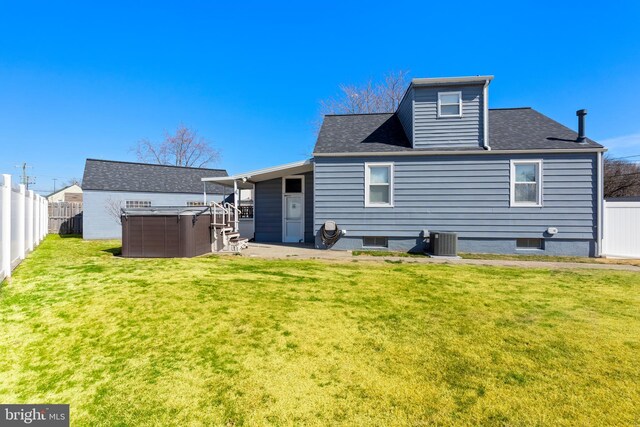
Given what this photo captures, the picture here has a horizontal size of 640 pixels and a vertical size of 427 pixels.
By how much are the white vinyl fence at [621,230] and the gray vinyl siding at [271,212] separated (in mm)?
10476

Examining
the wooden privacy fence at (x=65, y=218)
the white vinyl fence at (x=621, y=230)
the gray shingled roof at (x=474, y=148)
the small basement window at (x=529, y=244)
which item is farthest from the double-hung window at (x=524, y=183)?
the wooden privacy fence at (x=65, y=218)

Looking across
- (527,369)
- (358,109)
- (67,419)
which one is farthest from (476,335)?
(358,109)

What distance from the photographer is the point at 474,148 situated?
999cm

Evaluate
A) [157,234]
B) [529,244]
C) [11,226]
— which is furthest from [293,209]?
[529,244]

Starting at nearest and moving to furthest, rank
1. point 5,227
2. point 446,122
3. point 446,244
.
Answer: point 5,227 < point 446,244 < point 446,122

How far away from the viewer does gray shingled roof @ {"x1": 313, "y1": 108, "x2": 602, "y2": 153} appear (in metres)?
9.91

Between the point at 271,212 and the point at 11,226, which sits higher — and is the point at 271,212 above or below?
above

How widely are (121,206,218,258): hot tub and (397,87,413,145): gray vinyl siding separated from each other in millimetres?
8355

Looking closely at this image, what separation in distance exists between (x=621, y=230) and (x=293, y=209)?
38.5 feet

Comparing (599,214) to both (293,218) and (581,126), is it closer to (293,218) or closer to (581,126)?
(581,126)

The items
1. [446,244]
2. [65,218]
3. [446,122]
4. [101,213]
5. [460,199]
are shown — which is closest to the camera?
[446,244]

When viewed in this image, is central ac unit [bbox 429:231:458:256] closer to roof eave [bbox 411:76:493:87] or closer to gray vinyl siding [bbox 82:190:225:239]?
roof eave [bbox 411:76:493:87]

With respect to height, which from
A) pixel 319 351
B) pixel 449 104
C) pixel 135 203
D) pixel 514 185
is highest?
pixel 449 104

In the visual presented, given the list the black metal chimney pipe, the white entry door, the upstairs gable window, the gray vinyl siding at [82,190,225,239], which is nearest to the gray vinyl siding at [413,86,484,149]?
the upstairs gable window
